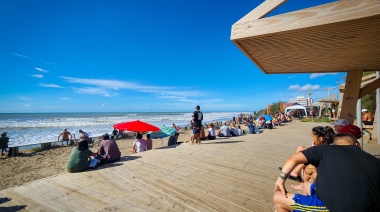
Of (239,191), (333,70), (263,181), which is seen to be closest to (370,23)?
(333,70)

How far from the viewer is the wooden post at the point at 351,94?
3607mm

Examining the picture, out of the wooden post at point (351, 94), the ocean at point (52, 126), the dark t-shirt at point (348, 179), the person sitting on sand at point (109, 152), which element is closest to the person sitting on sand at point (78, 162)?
the person sitting on sand at point (109, 152)

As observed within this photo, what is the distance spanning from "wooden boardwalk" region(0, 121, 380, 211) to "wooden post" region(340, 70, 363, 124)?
1.97 meters

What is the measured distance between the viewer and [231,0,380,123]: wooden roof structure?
1361 millimetres

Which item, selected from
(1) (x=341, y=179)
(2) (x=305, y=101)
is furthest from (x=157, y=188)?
(2) (x=305, y=101)

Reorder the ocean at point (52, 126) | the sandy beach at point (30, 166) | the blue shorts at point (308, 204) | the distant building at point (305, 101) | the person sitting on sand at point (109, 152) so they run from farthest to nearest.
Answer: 1. the distant building at point (305, 101)
2. the ocean at point (52, 126)
3. the sandy beach at point (30, 166)
4. the person sitting on sand at point (109, 152)
5. the blue shorts at point (308, 204)

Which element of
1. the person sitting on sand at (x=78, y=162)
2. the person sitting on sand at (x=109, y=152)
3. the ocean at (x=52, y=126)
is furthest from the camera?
the ocean at (x=52, y=126)

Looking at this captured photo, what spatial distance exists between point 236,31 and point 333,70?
9.94 ft

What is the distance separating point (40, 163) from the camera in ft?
34.2

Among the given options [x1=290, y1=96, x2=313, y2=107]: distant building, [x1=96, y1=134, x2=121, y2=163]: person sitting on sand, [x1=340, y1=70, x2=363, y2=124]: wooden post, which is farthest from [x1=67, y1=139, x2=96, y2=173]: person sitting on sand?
[x1=290, y1=96, x2=313, y2=107]: distant building

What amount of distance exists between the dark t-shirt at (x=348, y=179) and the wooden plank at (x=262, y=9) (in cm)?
141

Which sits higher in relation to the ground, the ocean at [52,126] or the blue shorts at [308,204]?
the blue shorts at [308,204]

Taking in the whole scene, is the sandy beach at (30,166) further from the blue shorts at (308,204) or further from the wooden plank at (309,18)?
the wooden plank at (309,18)

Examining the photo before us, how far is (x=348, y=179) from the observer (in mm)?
1455
